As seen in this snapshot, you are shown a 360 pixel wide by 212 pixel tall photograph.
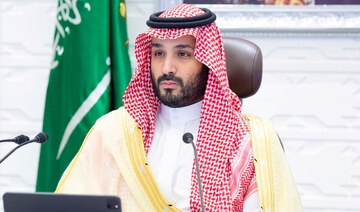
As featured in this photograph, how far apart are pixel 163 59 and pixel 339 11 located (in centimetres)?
147

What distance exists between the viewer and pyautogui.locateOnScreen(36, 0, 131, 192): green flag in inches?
122

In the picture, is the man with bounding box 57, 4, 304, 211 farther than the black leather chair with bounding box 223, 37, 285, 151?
No

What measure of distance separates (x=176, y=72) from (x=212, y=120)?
0.78 feet

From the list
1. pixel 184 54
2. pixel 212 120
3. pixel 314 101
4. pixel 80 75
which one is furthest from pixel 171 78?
pixel 314 101

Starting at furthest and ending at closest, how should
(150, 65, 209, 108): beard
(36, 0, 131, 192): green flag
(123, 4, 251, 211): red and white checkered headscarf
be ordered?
(36, 0, 131, 192): green flag → (150, 65, 209, 108): beard → (123, 4, 251, 211): red and white checkered headscarf

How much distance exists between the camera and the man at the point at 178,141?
206 centimetres

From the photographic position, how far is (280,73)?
331 centimetres

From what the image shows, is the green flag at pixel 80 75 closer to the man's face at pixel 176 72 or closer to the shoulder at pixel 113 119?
the shoulder at pixel 113 119

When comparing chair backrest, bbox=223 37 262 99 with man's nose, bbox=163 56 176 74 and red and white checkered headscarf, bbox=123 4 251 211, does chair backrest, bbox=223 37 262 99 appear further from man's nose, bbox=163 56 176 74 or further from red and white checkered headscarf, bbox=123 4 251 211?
man's nose, bbox=163 56 176 74

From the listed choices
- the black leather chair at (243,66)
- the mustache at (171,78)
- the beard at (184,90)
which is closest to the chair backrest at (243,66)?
the black leather chair at (243,66)

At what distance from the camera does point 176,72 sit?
2.14 meters

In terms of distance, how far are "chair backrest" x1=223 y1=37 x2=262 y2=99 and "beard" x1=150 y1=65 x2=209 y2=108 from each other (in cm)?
11

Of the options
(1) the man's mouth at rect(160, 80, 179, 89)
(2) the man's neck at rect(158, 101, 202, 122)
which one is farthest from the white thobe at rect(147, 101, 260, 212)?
(1) the man's mouth at rect(160, 80, 179, 89)

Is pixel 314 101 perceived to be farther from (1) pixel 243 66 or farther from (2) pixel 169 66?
(2) pixel 169 66
